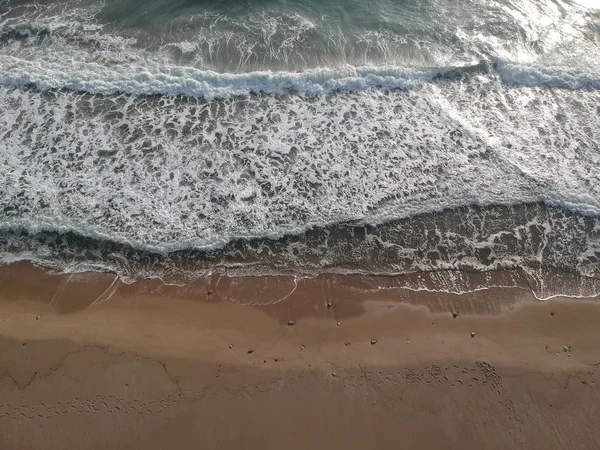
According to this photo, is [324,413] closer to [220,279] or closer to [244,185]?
[220,279]

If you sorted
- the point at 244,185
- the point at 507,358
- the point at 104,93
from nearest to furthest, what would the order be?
the point at 507,358, the point at 244,185, the point at 104,93

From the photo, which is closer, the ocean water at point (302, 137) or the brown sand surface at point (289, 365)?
the brown sand surface at point (289, 365)

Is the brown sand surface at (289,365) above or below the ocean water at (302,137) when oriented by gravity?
below

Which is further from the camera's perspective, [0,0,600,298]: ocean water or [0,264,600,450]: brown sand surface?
[0,0,600,298]: ocean water

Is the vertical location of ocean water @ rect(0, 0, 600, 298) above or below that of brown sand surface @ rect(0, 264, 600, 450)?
above

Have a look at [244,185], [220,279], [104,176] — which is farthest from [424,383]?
[104,176]
